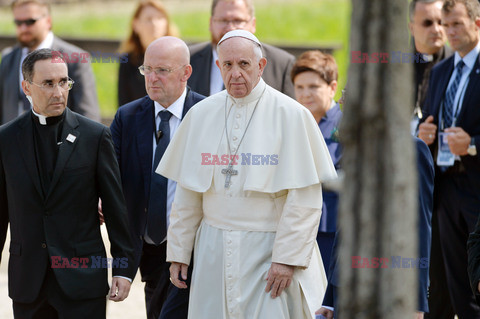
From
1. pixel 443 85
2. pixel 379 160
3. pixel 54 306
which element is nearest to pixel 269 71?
pixel 443 85

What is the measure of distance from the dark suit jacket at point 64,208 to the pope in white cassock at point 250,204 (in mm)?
384

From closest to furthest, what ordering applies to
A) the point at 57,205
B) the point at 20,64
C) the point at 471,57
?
the point at 57,205 < the point at 471,57 < the point at 20,64

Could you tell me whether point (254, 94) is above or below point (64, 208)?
above

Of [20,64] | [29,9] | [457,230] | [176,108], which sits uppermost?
[29,9]

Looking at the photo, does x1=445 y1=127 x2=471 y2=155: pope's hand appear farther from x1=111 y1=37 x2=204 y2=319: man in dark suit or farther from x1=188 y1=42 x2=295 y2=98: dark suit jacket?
x1=111 y1=37 x2=204 y2=319: man in dark suit

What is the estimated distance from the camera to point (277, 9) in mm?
19641

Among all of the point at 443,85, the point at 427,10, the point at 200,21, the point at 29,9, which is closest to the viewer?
the point at 443,85

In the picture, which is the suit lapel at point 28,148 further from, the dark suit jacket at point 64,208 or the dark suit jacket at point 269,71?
the dark suit jacket at point 269,71

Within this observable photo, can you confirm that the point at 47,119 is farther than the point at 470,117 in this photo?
No

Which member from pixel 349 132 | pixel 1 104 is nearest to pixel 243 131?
pixel 349 132

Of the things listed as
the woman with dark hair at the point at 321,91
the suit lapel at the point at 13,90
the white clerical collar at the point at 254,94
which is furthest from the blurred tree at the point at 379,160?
the suit lapel at the point at 13,90

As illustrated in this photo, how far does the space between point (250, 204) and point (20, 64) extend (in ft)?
14.0

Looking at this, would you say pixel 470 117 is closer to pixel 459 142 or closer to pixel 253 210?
pixel 459 142

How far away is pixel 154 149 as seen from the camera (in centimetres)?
565
